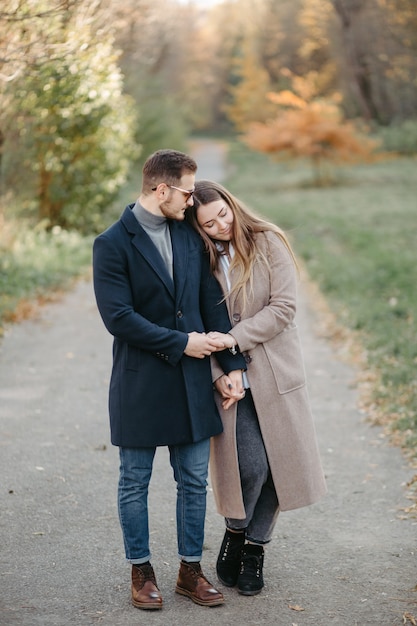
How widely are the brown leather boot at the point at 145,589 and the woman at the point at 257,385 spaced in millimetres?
446

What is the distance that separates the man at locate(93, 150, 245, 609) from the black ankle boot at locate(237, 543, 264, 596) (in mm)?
198

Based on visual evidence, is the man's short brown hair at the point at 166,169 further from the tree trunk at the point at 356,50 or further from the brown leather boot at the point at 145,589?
the tree trunk at the point at 356,50

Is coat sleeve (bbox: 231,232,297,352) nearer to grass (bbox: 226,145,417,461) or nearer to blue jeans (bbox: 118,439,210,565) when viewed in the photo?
blue jeans (bbox: 118,439,210,565)

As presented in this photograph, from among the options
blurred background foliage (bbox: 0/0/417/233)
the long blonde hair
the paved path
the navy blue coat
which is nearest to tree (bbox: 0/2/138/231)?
blurred background foliage (bbox: 0/0/417/233)

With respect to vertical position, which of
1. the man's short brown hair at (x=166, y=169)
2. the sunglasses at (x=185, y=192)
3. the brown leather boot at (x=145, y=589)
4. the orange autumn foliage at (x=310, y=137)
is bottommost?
the orange autumn foliage at (x=310, y=137)

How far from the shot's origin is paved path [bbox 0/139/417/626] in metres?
4.07

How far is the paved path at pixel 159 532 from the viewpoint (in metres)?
4.07

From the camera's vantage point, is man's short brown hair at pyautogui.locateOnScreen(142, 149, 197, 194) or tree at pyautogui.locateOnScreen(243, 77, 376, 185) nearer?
man's short brown hair at pyautogui.locateOnScreen(142, 149, 197, 194)

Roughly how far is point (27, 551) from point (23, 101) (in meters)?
10.4

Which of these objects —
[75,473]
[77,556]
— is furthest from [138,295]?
[75,473]

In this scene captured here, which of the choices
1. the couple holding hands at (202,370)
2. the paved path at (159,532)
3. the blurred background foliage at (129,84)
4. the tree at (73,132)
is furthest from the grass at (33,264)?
the couple holding hands at (202,370)

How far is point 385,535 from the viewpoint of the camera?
5.10 metres

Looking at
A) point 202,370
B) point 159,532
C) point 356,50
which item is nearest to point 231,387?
point 202,370

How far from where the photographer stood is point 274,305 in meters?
4.19
